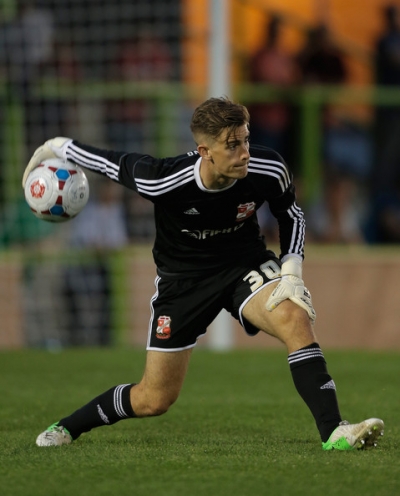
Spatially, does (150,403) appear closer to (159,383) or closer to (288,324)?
(159,383)

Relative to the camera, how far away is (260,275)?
607cm

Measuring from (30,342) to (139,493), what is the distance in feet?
28.8

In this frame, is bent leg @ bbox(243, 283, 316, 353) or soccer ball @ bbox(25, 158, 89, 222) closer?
bent leg @ bbox(243, 283, 316, 353)

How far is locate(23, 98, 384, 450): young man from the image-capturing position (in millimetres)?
5770

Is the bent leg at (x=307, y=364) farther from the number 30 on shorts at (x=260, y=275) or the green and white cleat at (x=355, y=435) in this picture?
the number 30 on shorts at (x=260, y=275)

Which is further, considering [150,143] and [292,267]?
[150,143]

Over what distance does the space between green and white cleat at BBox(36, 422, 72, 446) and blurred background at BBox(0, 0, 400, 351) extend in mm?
6431

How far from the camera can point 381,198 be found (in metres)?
13.7

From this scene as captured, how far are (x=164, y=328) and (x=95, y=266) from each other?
23.4 feet

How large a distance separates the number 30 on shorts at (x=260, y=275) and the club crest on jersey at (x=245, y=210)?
0.29 metres

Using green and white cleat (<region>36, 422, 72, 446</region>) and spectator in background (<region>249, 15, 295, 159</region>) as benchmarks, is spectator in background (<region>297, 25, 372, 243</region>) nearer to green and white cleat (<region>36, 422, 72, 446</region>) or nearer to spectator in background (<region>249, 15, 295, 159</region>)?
spectator in background (<region>249, 15, 295, 159</region>)

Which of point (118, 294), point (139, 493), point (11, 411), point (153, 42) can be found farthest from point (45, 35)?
point (139, 493)

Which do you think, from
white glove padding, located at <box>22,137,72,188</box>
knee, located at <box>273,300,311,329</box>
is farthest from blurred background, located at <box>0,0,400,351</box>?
knee, located at <box>273,300,311,329</box>

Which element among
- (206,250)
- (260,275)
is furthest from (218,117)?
(260,275)
